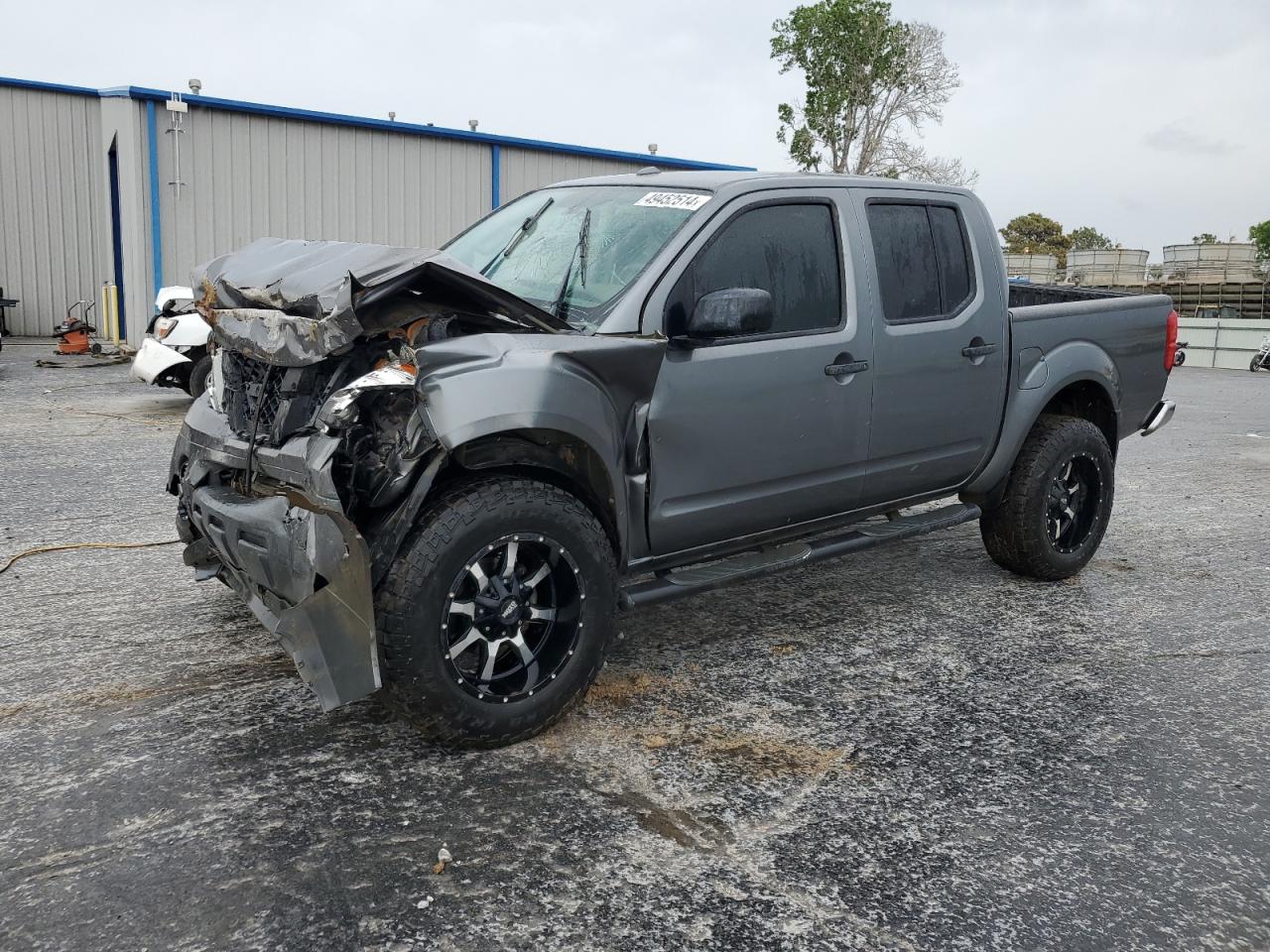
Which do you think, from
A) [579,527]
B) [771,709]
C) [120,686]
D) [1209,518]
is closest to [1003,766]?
[771,709]

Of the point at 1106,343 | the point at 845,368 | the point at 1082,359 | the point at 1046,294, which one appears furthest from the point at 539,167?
the point at 845,368

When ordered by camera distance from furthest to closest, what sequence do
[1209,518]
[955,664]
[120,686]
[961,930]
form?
[1209,518], [955,664], [120,686], [961,930]

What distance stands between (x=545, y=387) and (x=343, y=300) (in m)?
0.66

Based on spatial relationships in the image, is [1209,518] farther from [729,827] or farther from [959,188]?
[729,827]

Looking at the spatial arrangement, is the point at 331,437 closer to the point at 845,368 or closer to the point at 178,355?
the point at 845,368

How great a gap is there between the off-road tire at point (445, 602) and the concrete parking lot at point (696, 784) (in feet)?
0.49

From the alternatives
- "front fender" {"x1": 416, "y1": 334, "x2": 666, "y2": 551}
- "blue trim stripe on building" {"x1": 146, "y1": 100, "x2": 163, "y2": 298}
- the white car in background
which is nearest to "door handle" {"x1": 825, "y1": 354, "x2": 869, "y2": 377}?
"front fender" {"x1": 416, "y1": 334, "x2": 666, "y2": 551}

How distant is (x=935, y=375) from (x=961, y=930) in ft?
8.67

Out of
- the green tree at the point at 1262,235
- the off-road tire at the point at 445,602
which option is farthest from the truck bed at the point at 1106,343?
the green tree at the point at 1262,235

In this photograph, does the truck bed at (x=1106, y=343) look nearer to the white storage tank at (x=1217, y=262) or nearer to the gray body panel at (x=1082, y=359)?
the gray body panel at (x=1082, y=359)

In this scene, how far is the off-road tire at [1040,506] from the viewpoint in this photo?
5285 millimetres

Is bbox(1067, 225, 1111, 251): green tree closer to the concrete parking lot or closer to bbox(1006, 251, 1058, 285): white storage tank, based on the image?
bbox(1006, 251, 1058, 285): white storage tank

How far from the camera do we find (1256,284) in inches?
1528

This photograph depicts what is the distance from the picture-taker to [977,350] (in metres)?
4.89
